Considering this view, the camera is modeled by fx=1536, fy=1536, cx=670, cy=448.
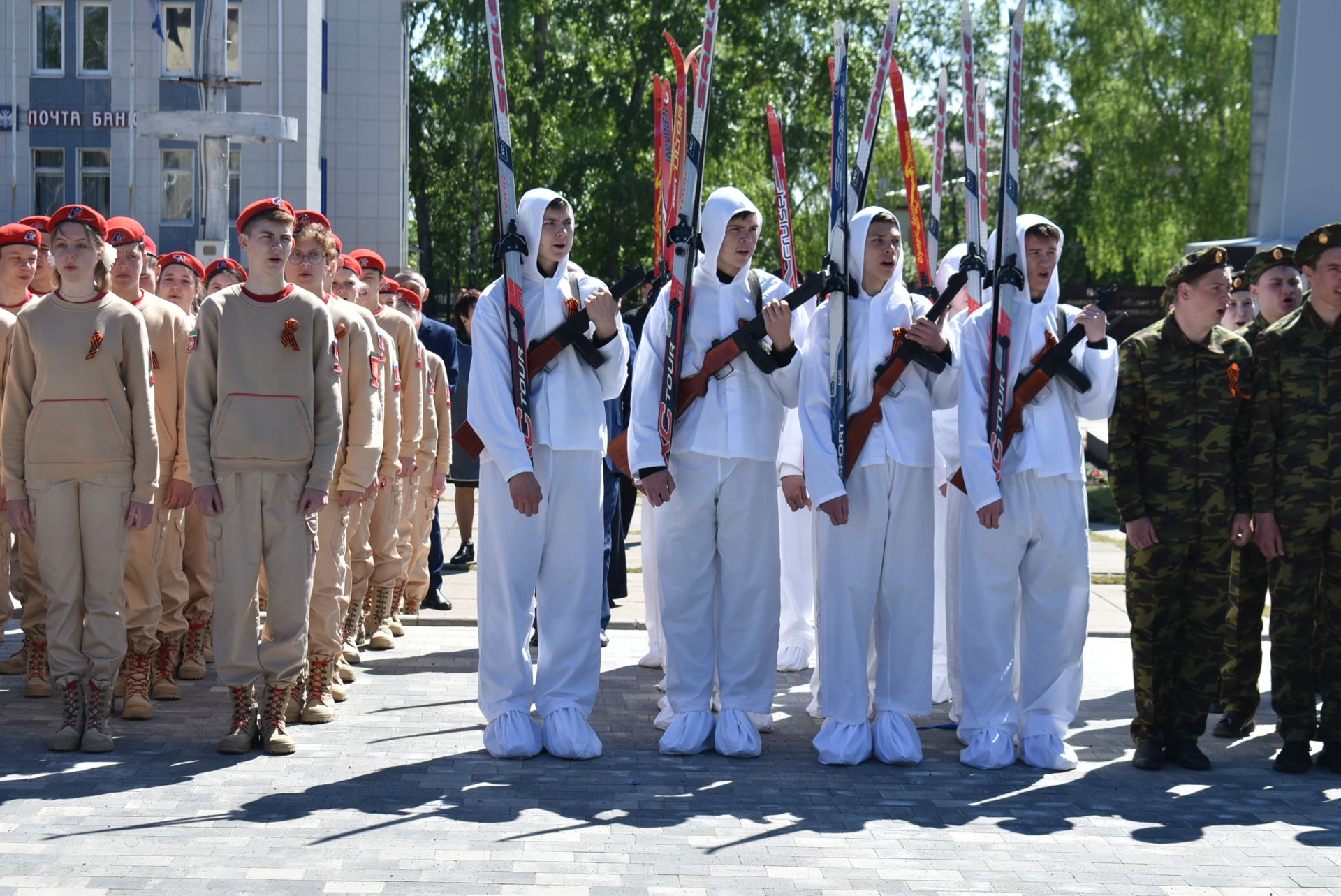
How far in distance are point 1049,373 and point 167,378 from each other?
13.1 ft

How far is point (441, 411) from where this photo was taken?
9672 millimetres

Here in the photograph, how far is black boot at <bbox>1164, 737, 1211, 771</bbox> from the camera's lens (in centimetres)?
635

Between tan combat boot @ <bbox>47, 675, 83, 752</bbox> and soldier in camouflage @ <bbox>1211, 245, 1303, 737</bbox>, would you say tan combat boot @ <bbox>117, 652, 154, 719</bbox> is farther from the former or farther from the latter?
soldier in camouflage @ <bbox>1211, 245, 1303, 737</bbox>

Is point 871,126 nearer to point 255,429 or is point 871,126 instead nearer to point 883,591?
point 883,591

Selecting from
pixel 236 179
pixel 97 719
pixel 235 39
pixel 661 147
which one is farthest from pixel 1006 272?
pixel 235 39

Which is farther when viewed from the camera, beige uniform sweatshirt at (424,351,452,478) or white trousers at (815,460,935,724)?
beige uniform sweatshirt at (424,351,452,478)

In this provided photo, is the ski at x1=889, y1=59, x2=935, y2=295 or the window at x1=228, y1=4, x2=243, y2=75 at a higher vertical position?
the window at x1=228, y1=4, x2=243, y2=75

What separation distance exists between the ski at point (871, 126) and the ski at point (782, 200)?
48.5 inches

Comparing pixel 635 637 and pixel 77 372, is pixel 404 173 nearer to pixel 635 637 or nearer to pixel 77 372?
pixel 635 637

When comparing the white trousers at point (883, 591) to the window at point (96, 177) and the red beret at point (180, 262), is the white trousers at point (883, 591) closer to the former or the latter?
the red beret at point (180, 262)

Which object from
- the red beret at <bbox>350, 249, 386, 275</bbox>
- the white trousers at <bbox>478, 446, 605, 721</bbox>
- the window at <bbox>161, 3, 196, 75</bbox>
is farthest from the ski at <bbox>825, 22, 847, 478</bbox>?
the window at <bbox>161, 3, 196, 75</bbox>

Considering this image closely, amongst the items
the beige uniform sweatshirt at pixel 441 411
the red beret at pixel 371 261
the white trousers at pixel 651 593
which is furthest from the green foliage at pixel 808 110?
the white trousers at pixel 651 593

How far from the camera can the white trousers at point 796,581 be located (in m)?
8.42

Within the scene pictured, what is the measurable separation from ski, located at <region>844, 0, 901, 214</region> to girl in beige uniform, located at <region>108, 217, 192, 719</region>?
3.08 metres
